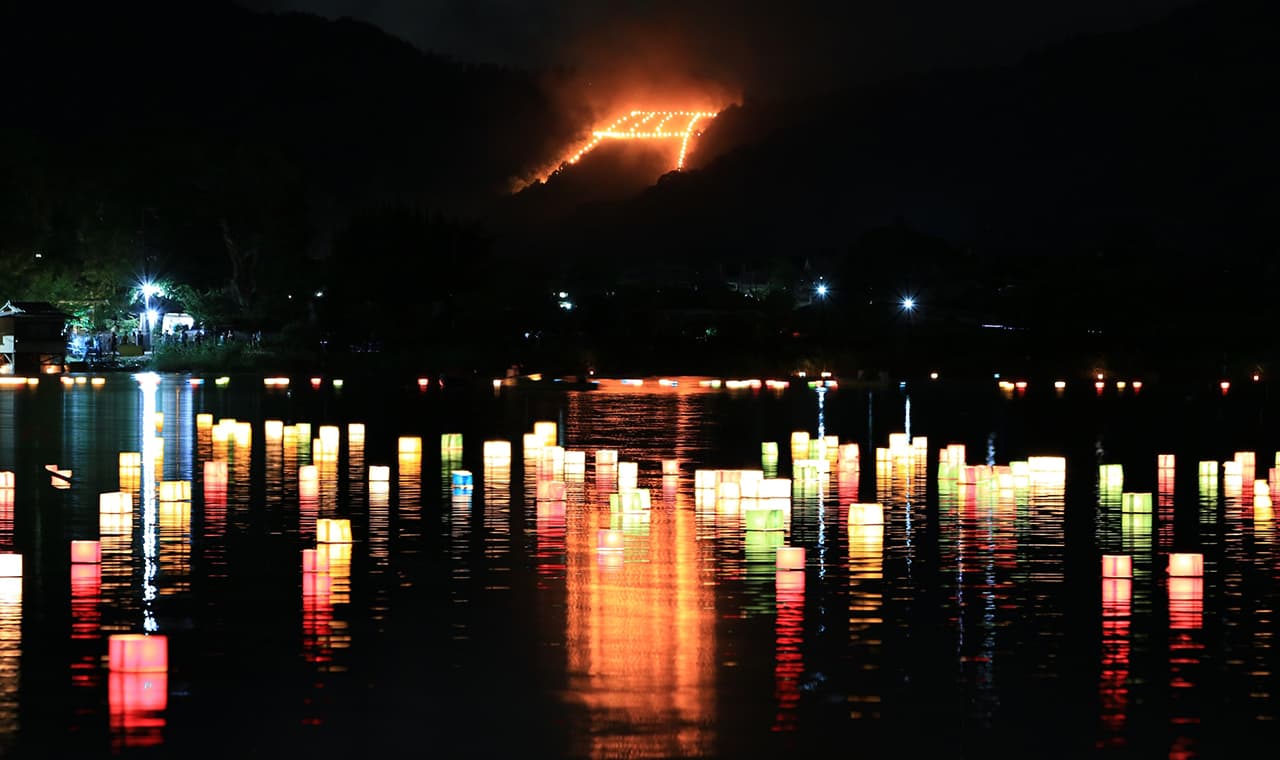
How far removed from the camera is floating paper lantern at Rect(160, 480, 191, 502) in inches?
1133

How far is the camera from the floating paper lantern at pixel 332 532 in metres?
23.3

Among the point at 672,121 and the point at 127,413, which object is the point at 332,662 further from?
the point at 672,121

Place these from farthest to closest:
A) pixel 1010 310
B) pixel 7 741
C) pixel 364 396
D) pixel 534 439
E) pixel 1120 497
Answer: pixel 1010 310 → pixel 364 396 → pixel 534 439 → pixel 1120 497 → pixel 7 741

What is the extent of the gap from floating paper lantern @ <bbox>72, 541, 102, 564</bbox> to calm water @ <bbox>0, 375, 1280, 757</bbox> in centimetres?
27

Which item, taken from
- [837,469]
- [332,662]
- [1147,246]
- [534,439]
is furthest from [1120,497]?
[1147,246]

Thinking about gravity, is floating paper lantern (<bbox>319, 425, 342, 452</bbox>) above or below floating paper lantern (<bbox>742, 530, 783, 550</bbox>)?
above

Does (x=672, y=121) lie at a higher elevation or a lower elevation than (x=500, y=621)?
higher

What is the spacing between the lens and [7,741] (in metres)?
13.5

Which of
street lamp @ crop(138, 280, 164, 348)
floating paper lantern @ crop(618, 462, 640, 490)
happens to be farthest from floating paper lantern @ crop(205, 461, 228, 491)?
street lamp @ crop(138, 280, 164, 348)

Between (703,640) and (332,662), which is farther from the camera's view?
(703,640)

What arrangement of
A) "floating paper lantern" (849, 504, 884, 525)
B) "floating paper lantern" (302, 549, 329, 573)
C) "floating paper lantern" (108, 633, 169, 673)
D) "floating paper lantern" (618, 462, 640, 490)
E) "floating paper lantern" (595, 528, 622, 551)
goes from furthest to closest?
1. "floating paper lantern" (618, 462, 640, 490)
2. "floating paper lantern" (849, 504, 884, 525)
3. "floating paper lantern" (595, 528, 622, 551)
4. "floating paper lantern" (302, 549, 329, 573)
5. "floating paper lantern" (108, 633, 169, 673)

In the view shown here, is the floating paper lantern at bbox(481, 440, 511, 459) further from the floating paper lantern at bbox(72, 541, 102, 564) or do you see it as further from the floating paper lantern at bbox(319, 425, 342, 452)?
the floating paper lantern at bbox(72, 541, 102, 564)

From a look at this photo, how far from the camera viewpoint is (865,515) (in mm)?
26578

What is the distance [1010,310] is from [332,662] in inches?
4661
